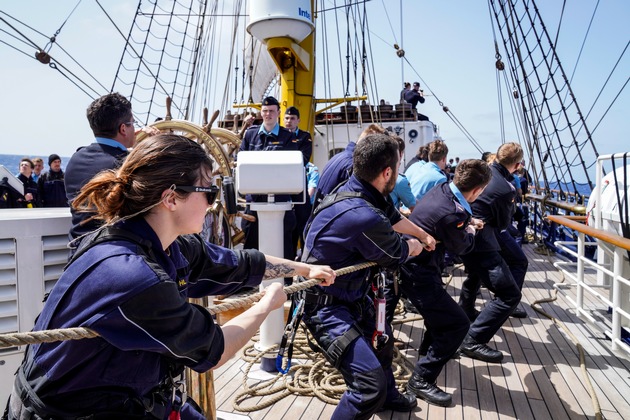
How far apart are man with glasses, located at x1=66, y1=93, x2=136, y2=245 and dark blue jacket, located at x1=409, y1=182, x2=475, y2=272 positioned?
170 cm

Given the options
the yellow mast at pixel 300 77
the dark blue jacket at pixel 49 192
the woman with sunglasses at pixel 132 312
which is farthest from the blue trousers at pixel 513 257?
the dark blue jacket at pixel 49 192

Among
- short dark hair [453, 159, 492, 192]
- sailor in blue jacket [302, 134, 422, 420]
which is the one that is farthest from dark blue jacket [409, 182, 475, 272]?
sailor in blue jacket [302, 134, 422, 420]

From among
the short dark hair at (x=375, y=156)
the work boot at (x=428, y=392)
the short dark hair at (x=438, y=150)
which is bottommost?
the work boot at (x=428, y=392)

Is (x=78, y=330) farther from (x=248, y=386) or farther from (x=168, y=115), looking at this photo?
(x=168, y=115)

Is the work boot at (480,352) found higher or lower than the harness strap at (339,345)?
lower

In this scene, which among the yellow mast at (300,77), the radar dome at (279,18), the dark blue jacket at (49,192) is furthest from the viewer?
the dark blue jacket at (49,192)

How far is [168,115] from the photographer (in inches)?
179

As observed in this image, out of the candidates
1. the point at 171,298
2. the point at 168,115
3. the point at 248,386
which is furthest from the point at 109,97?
the point at 168,115

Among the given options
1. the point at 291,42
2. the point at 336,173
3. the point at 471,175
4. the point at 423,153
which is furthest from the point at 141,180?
the point at 291,42

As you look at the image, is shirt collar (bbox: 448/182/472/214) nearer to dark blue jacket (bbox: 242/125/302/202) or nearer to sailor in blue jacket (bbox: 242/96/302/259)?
sailor in blue jacket (bbox: 242/96/302/259)

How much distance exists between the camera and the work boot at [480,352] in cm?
342

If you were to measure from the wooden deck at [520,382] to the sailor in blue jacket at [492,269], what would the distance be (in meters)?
0.15

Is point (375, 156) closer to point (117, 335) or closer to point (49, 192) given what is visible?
point (117, 335)

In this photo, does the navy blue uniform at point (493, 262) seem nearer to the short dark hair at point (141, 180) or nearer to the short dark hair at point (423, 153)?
the short dark hair at point (423, 153)
